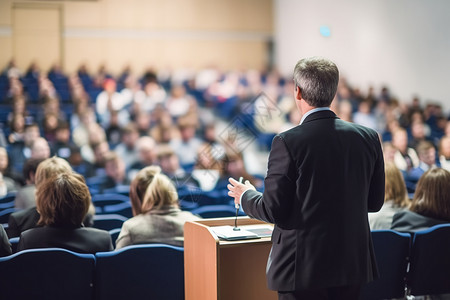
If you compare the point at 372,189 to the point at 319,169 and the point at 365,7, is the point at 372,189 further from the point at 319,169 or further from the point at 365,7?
the point at 365,7

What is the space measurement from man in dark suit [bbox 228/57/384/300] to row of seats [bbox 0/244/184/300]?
99cm

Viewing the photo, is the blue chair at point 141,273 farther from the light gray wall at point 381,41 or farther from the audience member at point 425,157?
the light gray wall at point 381,41

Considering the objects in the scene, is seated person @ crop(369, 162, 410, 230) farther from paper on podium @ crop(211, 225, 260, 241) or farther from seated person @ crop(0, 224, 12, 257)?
seated person @ crop(0, 224, 12, 257)

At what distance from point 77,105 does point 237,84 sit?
15.9ft

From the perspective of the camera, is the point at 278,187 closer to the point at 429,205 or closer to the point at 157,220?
the point at 157,220

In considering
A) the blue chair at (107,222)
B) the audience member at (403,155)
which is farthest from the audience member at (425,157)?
the blue chair at (107,222)

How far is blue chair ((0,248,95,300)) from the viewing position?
8.32 ft

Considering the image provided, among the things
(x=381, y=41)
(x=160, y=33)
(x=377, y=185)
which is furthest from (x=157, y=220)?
(x=160, y=33)

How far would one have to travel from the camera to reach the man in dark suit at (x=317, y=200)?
72.4 inches

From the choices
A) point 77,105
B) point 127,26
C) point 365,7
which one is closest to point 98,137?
point 77,105

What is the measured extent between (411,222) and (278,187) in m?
1.78

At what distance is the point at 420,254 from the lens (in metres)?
3.10

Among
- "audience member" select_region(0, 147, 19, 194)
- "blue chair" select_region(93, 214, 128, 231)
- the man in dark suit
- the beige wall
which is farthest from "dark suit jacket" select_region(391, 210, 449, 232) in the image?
the beige wall

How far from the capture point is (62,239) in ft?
9.13
